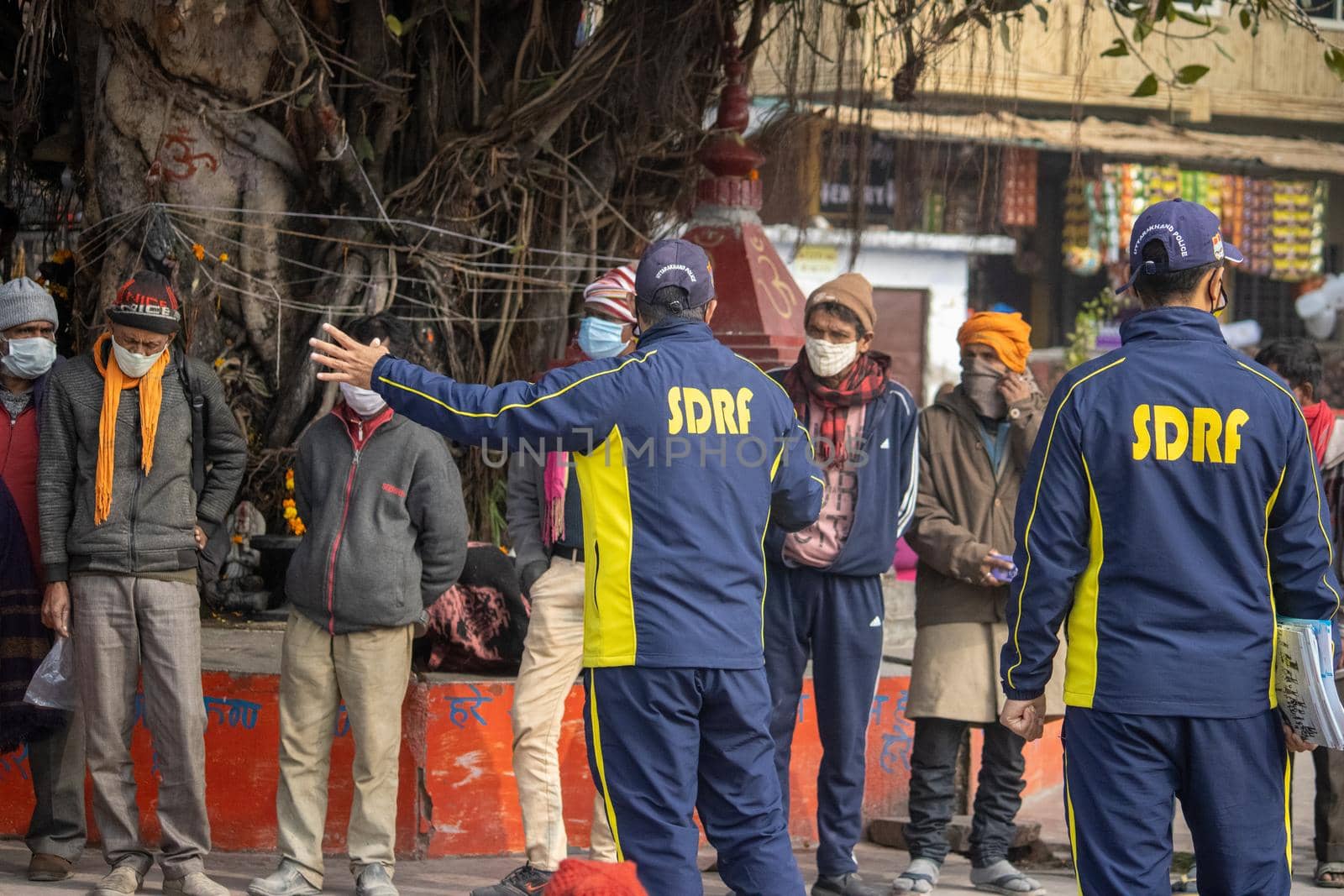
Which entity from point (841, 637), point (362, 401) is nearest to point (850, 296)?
point (841, 637)

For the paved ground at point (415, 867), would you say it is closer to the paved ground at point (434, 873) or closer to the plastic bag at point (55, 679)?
the paved ground at point (434, 873)

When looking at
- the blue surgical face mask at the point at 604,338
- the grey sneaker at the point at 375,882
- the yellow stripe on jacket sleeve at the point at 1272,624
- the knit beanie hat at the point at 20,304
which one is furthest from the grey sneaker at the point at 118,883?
the yellow stripe on jacket sleeve at the point at 1272,624

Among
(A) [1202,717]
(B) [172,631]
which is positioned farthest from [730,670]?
(B) [172,631]

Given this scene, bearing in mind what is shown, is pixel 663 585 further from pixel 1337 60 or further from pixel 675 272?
pixel 1337 60

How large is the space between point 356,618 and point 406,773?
94 centimetres

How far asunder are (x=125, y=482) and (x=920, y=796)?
2.97m

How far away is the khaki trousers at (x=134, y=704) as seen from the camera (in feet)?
17.2

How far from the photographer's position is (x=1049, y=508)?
3.87 metres

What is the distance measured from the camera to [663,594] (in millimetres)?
4094

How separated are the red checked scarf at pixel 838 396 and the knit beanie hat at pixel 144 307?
7.13 feet

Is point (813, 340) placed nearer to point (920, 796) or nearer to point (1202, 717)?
point (920, 796)

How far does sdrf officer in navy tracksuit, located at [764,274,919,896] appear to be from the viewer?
553 cm

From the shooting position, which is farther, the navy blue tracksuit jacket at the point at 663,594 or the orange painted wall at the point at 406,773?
the orange painted wall at the point at 406,773

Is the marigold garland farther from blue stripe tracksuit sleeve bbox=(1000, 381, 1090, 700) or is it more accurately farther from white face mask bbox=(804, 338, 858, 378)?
blue stripe tracksuit sleeve bbox=(1000, 381, 1090, 700)
